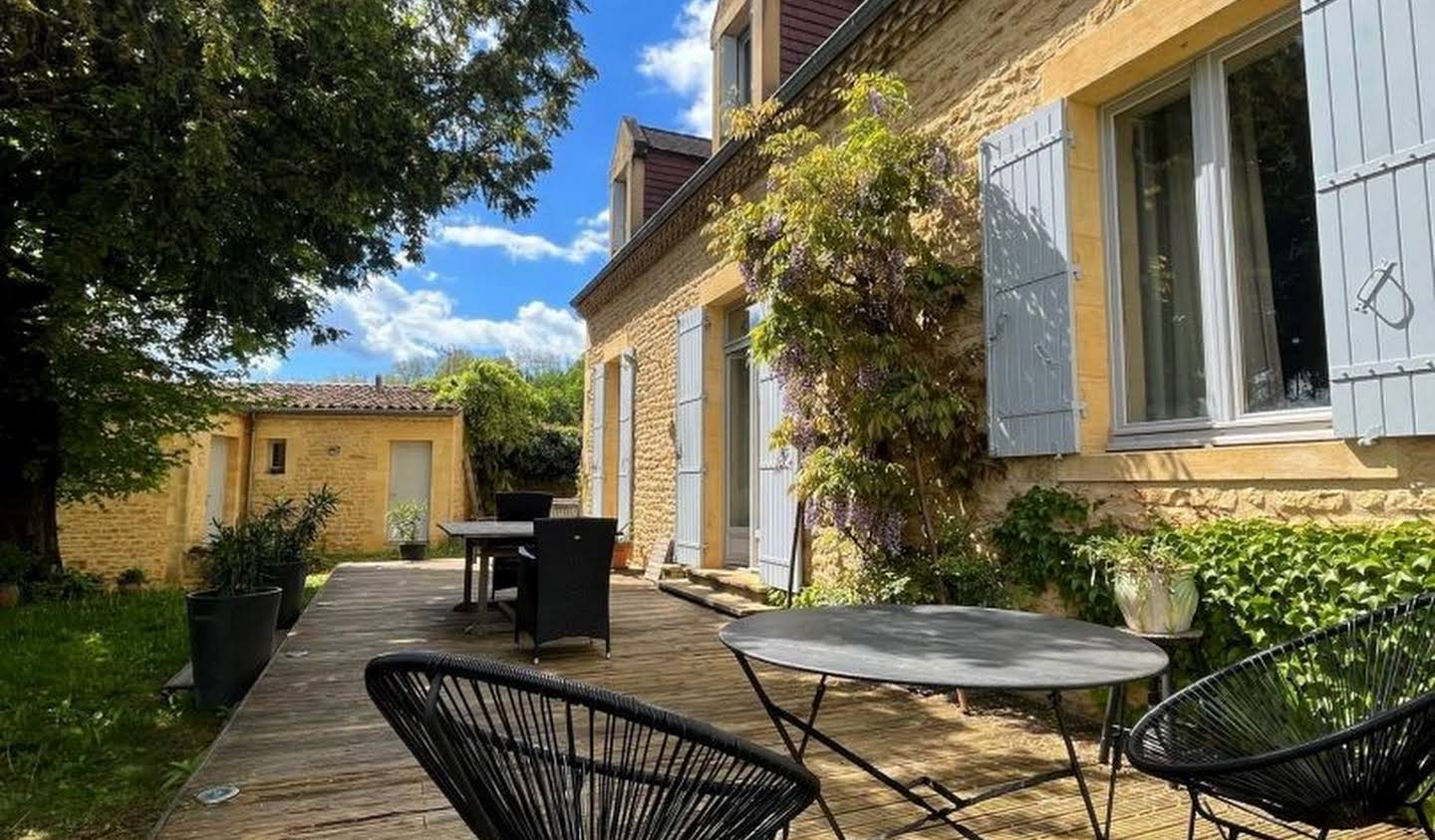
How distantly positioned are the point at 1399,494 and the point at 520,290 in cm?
6155

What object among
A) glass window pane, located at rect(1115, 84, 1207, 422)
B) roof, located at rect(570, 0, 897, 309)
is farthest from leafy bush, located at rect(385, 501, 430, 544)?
glass window pane, located at rect(1115, 84, 1207, 422)

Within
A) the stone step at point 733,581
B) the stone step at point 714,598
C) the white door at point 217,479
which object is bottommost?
the stone step at point 714,598

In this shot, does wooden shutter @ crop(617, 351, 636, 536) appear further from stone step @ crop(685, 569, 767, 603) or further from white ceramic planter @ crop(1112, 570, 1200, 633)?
white ceramic planter @ crop(1112, 570, 1200, 633)

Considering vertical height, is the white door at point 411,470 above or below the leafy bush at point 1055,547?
above

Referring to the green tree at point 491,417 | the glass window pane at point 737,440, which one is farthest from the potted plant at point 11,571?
the green tree at point 491,417

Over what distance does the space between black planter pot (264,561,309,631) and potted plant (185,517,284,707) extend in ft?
4.61

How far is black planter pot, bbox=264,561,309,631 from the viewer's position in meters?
6.00

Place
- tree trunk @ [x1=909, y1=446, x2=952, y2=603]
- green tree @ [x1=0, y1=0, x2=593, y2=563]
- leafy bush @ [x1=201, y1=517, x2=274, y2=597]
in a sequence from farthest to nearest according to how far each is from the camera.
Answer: leafy bush @ [x1=201, y1=517, x2=274, y2=597] → green tree @ [x1=0, y1=0, x2=593, y2=563] → tree trunk @ [x1=909, y1=446, x2=952, y2=603]

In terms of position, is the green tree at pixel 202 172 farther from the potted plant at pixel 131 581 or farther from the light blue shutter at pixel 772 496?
the potted plant at pixel 131 581

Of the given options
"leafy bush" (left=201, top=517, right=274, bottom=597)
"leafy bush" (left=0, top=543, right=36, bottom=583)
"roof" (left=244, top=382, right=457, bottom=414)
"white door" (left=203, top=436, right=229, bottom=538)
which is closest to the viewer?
"leafy bush" (left=201, top=517, right=274, bottom=597)

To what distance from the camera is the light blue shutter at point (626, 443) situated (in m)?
9.72

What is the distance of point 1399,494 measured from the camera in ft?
7.70

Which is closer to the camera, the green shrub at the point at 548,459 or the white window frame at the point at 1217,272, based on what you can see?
the white window frame at the point at 1217,272

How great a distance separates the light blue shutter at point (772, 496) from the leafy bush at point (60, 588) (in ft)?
26.5
